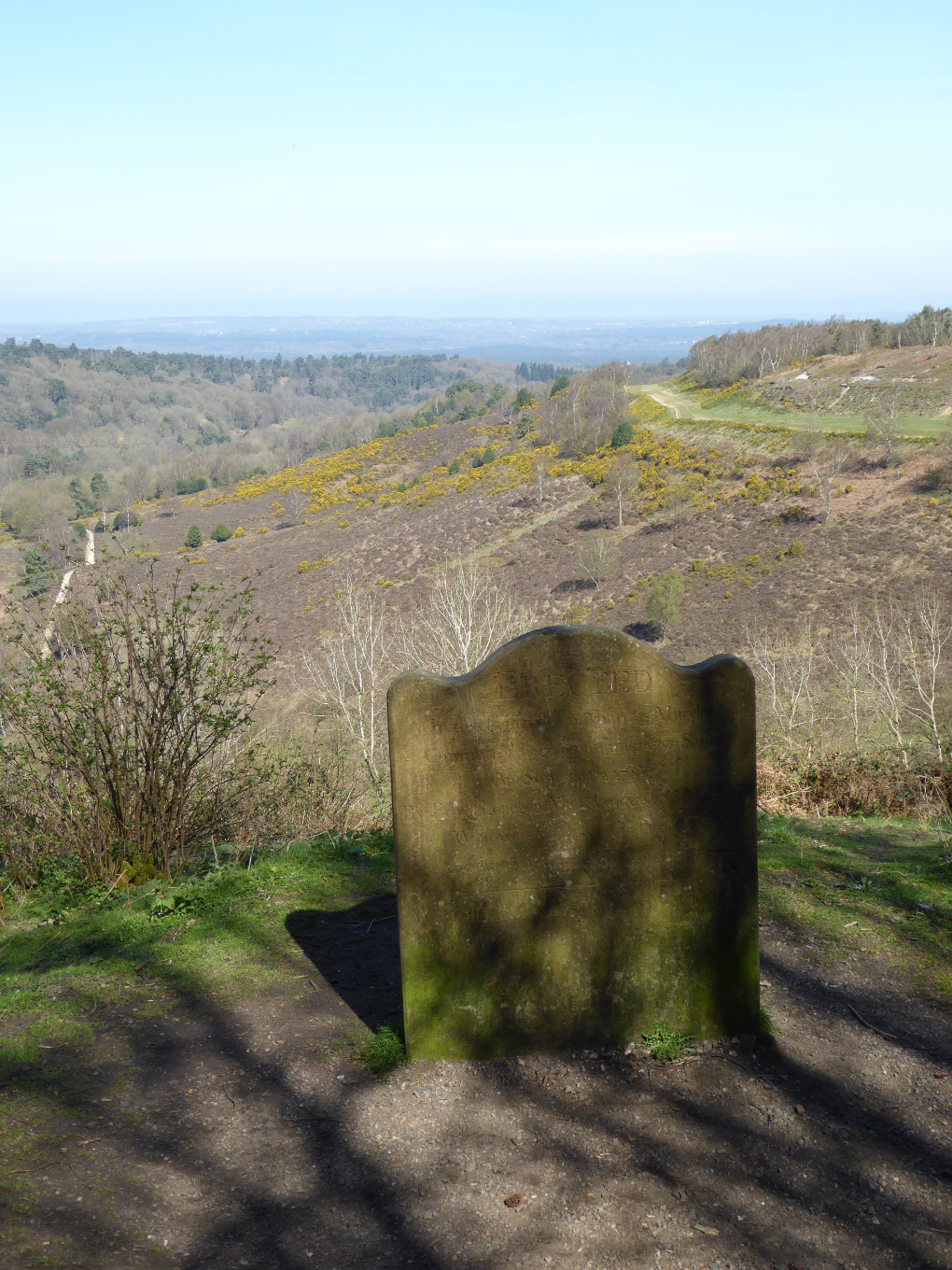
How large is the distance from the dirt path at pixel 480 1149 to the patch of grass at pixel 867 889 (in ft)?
1.57

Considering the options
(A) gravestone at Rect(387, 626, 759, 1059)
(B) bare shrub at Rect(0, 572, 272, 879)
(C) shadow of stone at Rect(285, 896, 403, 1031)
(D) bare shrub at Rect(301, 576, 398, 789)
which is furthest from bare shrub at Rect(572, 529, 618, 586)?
(A) gravestone at Rect(387, 626, 759, 1059)

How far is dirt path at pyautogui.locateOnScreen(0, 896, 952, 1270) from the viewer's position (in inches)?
109

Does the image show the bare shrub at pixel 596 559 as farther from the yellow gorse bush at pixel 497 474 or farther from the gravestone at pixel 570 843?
the gravestone at pixel 570 843

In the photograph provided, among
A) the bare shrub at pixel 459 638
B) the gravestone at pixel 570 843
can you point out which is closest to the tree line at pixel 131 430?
the bare shrub at pixel 459 638

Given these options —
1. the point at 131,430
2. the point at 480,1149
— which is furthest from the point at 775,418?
the point at 131,430

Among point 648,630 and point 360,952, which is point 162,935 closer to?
point 360,952

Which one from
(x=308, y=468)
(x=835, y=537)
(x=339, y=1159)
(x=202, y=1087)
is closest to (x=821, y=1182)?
(x=339, y=1159)

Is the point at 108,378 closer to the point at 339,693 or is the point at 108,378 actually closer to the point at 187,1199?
the point at 339,693

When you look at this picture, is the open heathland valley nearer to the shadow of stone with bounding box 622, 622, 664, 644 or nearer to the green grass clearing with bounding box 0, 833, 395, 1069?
the green grass clearing with bounding box 0, 833, 395, 1069

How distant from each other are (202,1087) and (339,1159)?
766 millimetres

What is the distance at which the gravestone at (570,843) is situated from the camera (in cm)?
367

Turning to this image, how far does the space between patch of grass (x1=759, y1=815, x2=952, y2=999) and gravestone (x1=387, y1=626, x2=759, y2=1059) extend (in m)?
1.33

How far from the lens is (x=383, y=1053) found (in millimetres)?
3855

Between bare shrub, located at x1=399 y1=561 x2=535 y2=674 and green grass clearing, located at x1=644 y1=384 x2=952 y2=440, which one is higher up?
green grass clearing, located at x1=644 y1=384 x2=952 y2=440
